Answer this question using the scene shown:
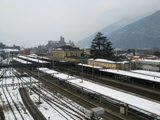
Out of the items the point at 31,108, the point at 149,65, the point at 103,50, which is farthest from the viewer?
the point at 103,50

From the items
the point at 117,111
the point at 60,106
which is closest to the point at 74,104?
the point at 60,106

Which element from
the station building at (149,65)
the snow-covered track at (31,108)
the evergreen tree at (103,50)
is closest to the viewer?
the snow-covered track at (31,108)

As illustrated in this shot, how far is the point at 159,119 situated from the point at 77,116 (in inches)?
275

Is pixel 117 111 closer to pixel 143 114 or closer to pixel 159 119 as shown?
pixel 143 114

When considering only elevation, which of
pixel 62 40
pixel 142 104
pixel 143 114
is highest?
pixel 62 40

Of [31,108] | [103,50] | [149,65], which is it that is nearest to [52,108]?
[31,108]

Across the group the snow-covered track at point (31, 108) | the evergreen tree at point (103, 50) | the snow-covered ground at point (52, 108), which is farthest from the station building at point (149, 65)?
the snow-covered track at point (31, 108)

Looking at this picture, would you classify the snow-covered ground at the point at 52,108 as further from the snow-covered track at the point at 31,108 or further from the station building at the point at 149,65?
the station building at the point at 149,65

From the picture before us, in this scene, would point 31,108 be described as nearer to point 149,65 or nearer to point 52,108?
point 52,108

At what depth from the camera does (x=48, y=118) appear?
12062mm

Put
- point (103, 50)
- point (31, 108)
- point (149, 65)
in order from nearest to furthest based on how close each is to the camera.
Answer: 1. point (31, 108)
2. point (149, 65)
3. point (103, 50)

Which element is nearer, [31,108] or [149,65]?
[31,108]

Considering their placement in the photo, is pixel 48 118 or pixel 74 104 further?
pixel 74 104

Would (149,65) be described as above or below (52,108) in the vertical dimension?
above
